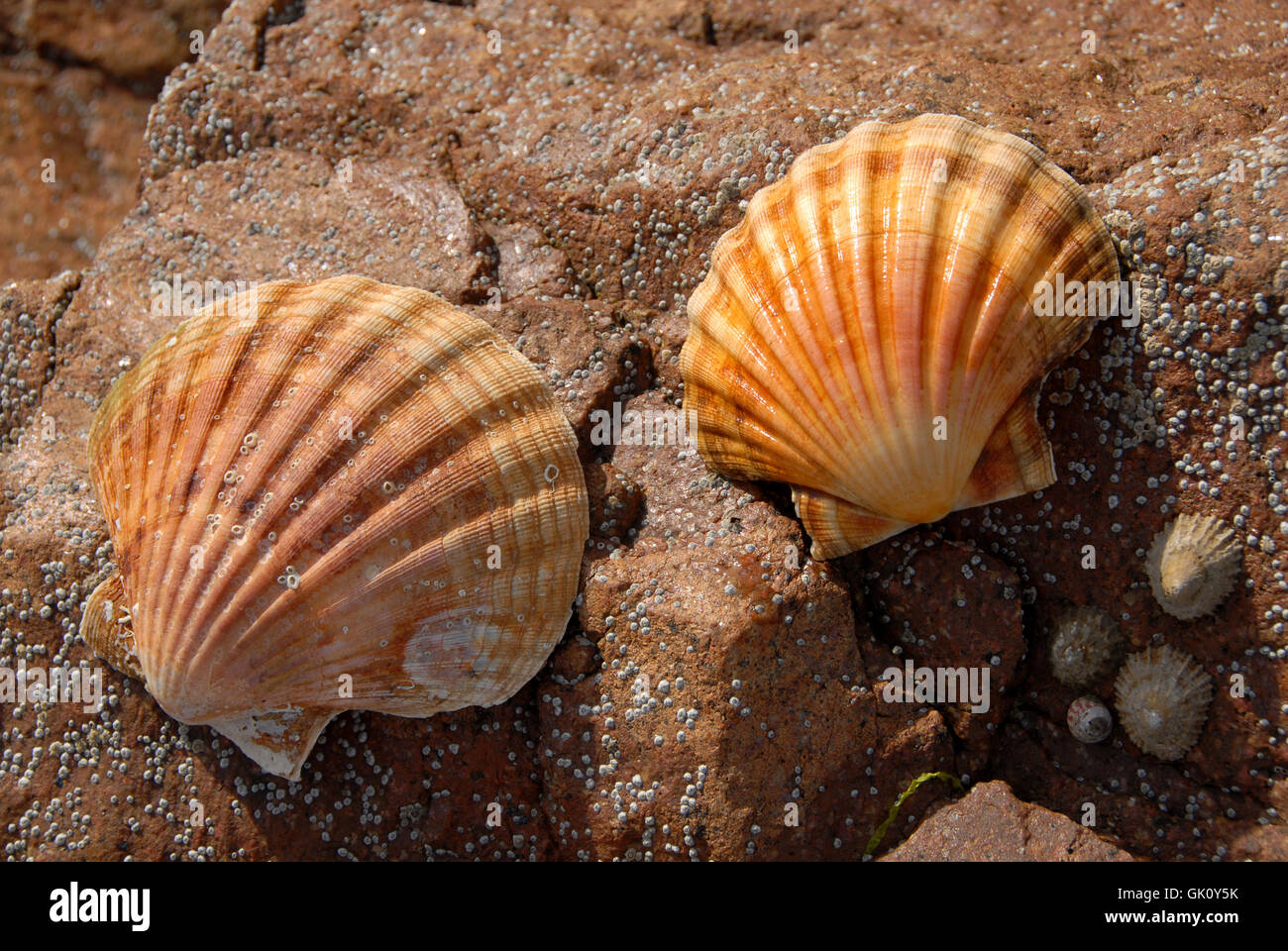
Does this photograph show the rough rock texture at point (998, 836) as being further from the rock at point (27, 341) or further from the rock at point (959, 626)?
the rock at point (27, 341)

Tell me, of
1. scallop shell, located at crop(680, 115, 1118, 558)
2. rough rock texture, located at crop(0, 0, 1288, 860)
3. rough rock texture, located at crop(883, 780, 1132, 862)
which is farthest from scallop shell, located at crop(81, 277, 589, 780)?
rough rock texture, located at crop(883, 780, 1132, 862)

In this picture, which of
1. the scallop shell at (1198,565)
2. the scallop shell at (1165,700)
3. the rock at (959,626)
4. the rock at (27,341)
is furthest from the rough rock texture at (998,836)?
the rock at (27,341)

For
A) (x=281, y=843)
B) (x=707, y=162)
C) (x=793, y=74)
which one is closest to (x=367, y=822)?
(x=281, y=843)

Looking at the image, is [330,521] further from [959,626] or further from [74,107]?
[74,107]

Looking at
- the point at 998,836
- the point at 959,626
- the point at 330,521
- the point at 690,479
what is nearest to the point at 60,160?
the point at 330,521

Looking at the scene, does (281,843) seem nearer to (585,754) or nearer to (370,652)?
(370,652)
